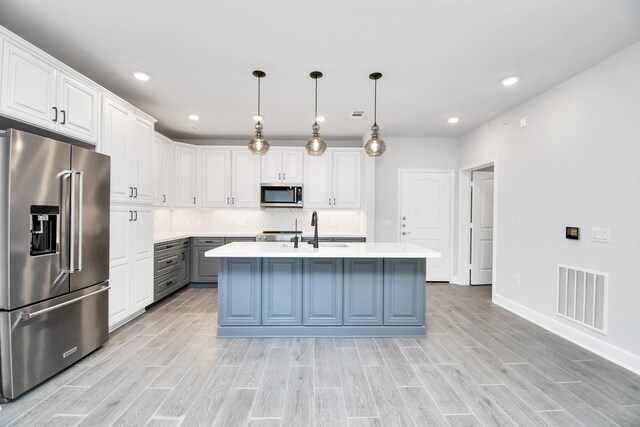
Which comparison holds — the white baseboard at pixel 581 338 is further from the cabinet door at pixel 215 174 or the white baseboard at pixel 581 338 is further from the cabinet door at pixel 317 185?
the cabinet door at pixel 215 174

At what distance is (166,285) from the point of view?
13.3ft

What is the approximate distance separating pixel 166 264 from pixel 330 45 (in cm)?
356

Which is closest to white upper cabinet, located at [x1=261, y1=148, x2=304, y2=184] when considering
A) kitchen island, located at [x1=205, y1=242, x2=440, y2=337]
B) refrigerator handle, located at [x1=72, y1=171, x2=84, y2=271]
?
kitchen island, located at [x1=205, y1=242, x2=440, y2=337]

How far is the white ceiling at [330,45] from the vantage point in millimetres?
1967

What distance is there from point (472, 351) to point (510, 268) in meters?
1.72

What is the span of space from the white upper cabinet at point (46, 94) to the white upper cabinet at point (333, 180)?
310 cm

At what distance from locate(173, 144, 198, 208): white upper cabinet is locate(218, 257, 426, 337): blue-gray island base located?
249 cm

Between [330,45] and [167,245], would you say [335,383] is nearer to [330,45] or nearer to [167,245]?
[330,45]

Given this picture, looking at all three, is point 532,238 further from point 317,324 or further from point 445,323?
point 317,324

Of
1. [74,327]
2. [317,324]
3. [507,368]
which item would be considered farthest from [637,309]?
[74,327]

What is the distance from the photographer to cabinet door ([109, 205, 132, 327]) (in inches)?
113

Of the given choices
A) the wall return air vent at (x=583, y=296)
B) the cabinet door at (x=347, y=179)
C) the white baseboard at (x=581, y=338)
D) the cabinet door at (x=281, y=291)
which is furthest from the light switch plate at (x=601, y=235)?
the cabinet door at (x=347, y=179)

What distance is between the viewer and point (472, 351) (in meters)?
2.64

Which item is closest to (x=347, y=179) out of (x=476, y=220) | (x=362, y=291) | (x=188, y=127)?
(x=476, y=220)
